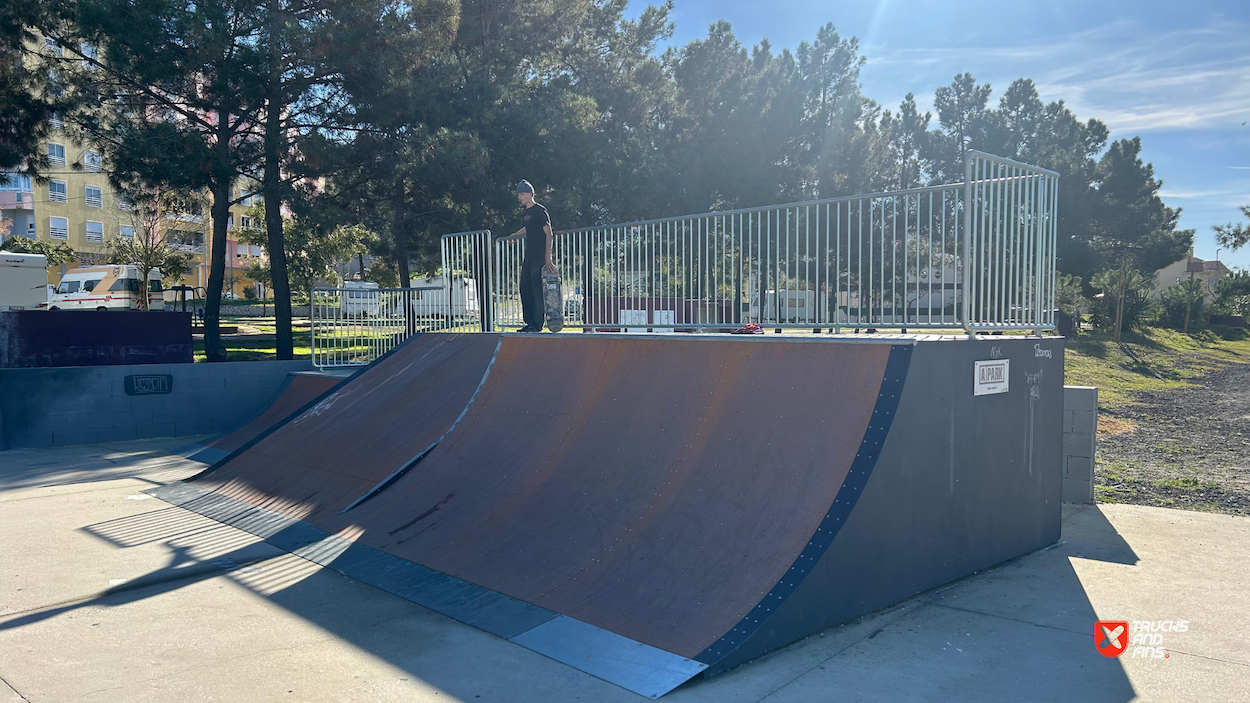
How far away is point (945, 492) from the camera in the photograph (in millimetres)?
5102

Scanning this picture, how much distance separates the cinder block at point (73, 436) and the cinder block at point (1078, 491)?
13259 mm

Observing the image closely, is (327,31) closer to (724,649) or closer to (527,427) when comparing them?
(527,427)

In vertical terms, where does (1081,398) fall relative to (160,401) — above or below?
above

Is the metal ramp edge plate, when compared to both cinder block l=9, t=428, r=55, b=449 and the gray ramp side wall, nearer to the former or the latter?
the gray ramp side wall

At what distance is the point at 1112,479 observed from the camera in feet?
29.4

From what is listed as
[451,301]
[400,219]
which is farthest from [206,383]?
[400,219]

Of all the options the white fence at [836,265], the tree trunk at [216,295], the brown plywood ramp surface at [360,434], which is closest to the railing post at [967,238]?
the white fence at [836,265]

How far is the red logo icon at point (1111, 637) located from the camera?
408 centimetres

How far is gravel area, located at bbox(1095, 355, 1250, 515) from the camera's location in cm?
804

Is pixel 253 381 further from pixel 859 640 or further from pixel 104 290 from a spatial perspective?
pixel 104 290

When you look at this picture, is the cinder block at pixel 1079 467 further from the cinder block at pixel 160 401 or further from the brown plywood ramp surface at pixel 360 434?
the cinder block at pixel 160 401

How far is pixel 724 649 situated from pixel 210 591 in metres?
3.54

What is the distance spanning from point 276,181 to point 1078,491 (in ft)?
56.4

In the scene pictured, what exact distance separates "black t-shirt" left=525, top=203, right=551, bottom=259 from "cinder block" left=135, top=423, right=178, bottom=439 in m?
7.89
